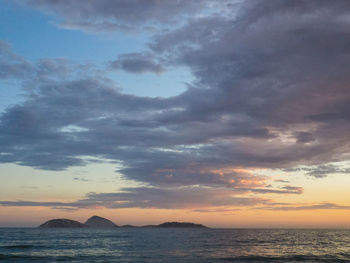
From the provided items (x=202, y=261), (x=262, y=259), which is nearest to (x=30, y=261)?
(x=202, y=261)

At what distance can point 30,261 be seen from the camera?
54.8 metres

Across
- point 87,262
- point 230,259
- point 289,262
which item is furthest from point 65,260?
point 289,262

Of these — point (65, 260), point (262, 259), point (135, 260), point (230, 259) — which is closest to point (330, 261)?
point (262, 259)

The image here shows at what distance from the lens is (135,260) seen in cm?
5422

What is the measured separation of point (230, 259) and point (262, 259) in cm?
625

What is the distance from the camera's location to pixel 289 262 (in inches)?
2149

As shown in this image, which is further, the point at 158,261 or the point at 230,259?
the point at 230,259

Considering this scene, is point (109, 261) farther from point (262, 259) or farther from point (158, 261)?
point (262, 259)

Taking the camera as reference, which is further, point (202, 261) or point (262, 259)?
point (262, 259)

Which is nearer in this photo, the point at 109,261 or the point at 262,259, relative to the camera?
the point at 109,261

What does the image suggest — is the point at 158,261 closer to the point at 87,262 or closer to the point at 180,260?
the point at 180,260

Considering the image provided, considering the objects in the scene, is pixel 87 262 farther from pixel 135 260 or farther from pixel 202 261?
pixel 202 261

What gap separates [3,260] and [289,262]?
50.9 m

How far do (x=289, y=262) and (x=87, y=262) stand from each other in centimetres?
3533
